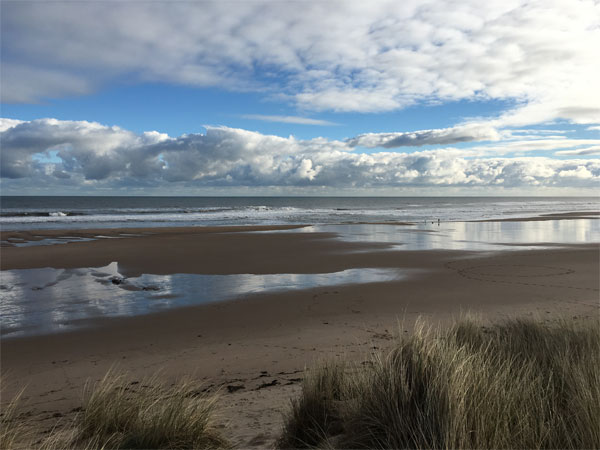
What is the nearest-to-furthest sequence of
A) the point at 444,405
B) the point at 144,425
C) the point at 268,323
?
1. the point at 444,405
2. the point at 144,425
3. the point at 268,323

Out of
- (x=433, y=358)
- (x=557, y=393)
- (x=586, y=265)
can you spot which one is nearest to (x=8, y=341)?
(x=433, y=358)

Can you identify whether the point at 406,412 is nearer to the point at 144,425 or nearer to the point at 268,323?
the point at 144,425

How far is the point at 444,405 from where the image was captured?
123 inches

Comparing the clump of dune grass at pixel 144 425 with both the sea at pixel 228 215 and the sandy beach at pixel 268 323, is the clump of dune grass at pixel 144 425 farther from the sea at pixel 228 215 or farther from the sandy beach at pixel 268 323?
the sea at pixel 228 215

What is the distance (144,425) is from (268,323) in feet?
15.5

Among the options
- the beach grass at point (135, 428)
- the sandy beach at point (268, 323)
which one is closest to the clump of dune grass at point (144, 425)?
the beach grass at point (135, 428)

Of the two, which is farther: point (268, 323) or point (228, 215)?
point (228, 215)

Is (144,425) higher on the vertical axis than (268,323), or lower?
higher

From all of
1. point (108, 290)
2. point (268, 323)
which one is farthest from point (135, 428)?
point (108, 290)

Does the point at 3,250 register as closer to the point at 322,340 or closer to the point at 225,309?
the point at 225,309

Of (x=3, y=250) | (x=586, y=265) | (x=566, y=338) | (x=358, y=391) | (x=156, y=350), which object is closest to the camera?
(x=358, y=391)

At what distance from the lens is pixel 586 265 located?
556 inches

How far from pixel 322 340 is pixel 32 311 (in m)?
6.65

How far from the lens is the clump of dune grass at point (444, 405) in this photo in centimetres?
302
